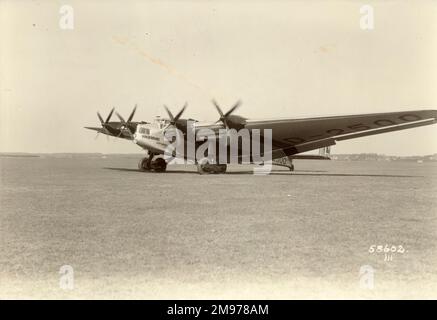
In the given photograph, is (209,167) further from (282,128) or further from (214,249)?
(214,249)

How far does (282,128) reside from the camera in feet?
71.0

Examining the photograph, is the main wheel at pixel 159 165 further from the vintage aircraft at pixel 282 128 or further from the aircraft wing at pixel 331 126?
the aircraft wing at pixel 331 126

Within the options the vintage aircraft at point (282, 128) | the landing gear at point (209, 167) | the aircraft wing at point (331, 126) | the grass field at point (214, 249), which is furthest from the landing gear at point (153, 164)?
the grass field at point (214, 249)

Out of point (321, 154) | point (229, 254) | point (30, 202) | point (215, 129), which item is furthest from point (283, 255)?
point (321, 154)

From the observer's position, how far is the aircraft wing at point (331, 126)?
62.7 feet

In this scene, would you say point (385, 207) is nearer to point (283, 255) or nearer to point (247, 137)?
point (283, 255)

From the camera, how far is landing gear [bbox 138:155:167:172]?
2643 cm

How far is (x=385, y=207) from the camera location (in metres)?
10.7

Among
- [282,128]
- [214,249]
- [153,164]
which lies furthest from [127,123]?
[214,249]

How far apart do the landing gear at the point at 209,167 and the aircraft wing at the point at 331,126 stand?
11.3ft

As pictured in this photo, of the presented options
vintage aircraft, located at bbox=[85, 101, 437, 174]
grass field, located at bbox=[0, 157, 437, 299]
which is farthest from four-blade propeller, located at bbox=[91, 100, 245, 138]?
grass field, located at bbox=[0, 157, 437, 299]

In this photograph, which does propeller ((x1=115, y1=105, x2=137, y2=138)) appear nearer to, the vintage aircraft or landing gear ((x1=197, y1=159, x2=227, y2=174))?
the vintage aircraft

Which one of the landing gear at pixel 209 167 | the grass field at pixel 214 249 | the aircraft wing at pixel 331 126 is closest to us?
the grass field at pixel 214 249

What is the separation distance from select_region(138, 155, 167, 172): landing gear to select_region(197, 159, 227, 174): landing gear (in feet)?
10.0
